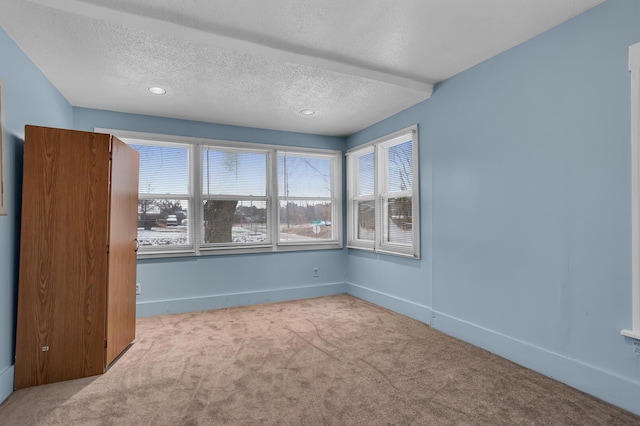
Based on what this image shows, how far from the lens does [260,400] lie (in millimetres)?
2113

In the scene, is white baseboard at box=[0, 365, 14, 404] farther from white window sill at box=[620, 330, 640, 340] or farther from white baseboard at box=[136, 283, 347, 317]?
white window sill at box=[620, 330, 640, 340]

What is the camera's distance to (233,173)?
454 cm

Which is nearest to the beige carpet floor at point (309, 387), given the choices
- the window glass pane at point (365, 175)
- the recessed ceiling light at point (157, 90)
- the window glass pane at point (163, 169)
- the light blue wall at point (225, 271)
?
the light blue wall at point (225, 271)

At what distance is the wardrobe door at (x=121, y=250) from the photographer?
8.52 ft

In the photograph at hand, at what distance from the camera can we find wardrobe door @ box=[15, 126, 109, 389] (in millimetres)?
2328

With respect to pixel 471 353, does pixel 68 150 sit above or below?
above

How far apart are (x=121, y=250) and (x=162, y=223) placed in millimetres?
1406

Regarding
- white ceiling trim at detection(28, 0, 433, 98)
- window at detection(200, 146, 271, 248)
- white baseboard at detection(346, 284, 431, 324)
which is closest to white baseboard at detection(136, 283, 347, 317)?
white baseboard at detection(346, 284, 431, 324)

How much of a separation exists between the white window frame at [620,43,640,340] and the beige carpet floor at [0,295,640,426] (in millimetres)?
610

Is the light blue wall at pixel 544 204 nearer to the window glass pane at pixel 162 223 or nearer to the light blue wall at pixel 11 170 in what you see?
the window glass pane at pixel 162 223

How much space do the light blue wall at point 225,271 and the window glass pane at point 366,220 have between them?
518mm

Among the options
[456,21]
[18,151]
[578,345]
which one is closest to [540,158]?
[456,21]

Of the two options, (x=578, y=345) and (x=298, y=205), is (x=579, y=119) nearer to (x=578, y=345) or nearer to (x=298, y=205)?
(x=578, y=345)

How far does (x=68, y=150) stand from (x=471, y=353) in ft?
11.9
